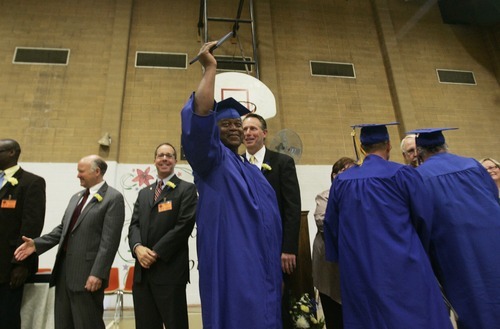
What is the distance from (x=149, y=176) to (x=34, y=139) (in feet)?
6.14

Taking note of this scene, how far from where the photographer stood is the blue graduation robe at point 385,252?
1423mm

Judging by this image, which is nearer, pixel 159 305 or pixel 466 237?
pixel 466 237

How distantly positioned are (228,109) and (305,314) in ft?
4.50

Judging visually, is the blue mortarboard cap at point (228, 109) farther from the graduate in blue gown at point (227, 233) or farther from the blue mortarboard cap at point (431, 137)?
the blue mortarboard cap at point (431, 137)

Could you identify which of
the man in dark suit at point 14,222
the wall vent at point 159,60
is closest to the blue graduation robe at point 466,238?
the man in dark suit at point 14,222

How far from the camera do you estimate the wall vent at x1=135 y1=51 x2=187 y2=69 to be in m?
5.80

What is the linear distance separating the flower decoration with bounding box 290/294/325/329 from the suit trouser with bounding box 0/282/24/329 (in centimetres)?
186

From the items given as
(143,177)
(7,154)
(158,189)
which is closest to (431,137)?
(158,189)

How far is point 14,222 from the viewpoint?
2369 millimetres

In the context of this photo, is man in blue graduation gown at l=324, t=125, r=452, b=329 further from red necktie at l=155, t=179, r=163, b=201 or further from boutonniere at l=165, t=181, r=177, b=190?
red necktie at l=155, t=179, r=163, b=201

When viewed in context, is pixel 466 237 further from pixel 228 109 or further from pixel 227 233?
pixel 228 109

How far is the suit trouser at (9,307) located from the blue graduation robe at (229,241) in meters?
1.75

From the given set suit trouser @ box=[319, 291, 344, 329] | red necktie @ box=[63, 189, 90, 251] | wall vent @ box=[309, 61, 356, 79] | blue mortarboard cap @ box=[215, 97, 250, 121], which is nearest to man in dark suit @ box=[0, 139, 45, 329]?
red necktie @ box=[63, 189, 90, 251]

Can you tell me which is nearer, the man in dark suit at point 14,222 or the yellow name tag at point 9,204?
the man in dark suit at point 14,222
